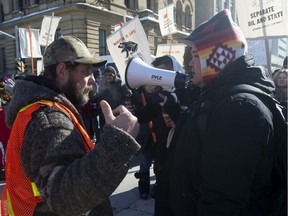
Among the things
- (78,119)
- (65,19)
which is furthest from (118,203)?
(65,19)

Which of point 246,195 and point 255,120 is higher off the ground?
point 255,120

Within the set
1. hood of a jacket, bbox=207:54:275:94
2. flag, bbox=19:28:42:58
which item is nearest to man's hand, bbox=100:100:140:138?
hood of a jacket, bbox=207:54:275:94

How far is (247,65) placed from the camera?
1.46 metres

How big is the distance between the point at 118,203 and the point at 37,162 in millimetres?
2891

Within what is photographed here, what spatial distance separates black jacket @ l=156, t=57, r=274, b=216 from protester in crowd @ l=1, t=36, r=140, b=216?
307mm

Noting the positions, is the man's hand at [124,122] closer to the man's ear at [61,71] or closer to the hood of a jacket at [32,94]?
the hood of a jacket at [32,94]

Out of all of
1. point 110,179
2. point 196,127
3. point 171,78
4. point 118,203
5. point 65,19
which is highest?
point 65,19

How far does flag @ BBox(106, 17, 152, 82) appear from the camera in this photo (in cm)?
542

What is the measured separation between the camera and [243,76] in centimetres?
143

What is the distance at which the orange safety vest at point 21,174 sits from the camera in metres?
1.36

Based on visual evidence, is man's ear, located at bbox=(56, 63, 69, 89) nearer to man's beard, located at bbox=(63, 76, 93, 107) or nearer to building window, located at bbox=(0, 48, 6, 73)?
man's beard, located at bbox=(63, 76, 93, 107)

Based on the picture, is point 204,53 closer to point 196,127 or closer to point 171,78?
point 196,127

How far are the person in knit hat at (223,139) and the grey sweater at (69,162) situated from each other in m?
0.34

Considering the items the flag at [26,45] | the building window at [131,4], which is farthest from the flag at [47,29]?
the building window at [131,4]
